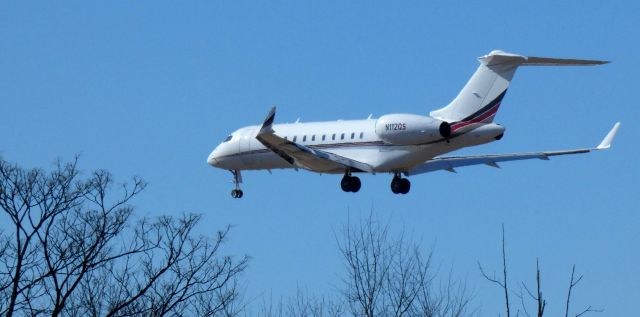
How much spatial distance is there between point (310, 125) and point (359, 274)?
69.4ft

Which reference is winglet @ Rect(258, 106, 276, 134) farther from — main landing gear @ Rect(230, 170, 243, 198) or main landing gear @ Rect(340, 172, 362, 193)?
main landing gear @ Rect(230, 170, 243, 198)

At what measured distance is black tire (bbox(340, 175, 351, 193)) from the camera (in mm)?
54281

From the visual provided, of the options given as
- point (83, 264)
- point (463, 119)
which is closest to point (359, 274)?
point (83, 264)

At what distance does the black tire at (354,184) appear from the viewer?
5419 centimetres

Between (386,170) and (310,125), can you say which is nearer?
(386,170)

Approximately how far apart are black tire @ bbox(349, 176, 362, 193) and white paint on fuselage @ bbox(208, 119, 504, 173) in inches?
42.8

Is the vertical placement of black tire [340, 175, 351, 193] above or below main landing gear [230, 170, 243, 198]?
below

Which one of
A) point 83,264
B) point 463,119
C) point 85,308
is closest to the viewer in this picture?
point 83,264

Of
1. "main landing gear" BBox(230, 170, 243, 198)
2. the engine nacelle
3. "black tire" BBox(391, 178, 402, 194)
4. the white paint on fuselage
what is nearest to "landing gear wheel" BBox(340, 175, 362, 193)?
the white paint on fuselage

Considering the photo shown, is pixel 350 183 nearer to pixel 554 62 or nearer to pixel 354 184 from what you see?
pixel 354 184

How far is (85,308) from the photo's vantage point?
36750mm

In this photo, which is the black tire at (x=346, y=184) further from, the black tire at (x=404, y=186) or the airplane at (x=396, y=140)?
the black tire at (x=404, y=186)

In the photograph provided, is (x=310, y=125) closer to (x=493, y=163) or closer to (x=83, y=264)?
(x=493, y=163)

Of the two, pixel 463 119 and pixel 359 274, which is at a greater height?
pixel 463 119
